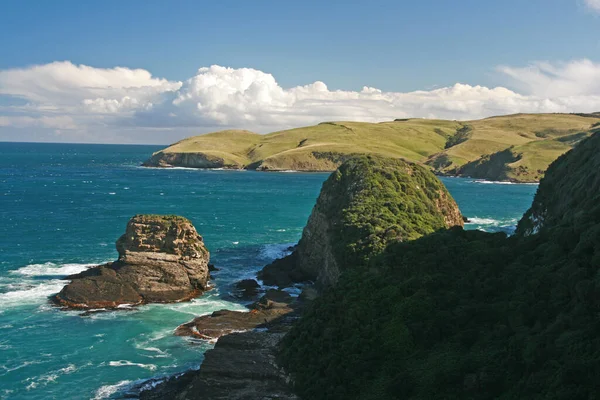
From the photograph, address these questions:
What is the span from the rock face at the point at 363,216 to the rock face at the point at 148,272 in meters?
9.72

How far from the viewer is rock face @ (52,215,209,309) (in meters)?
53.3

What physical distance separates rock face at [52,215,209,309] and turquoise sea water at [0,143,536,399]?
6.60 ft

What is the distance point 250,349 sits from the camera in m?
34.6

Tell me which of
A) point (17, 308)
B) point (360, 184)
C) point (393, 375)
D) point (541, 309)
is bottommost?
point (17, 308)

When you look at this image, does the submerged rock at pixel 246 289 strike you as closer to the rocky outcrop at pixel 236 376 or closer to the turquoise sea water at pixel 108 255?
the turquoise sea water at pixel 108 255

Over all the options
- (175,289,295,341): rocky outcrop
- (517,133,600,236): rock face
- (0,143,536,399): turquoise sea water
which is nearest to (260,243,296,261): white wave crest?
(0,143,536,399): turquoise sea water

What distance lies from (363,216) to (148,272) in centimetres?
2380

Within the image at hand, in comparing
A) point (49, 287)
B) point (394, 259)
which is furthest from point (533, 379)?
point (49, 287)

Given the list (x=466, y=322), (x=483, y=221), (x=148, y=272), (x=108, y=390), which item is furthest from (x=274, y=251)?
(x=466, y=322)

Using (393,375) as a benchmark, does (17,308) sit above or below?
below

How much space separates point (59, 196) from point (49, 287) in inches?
3262

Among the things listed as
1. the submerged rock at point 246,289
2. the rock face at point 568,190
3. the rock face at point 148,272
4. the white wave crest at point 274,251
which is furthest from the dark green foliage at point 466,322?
the white wave crest at point 274,251

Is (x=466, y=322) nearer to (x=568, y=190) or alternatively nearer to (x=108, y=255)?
(x=568, y=190)

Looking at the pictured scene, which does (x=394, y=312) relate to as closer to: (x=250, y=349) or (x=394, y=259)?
(x=394, y=259)
